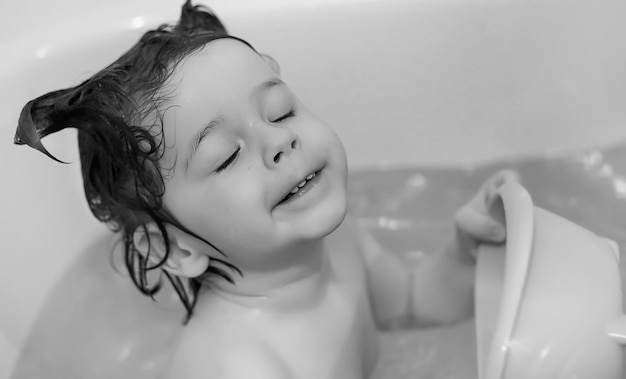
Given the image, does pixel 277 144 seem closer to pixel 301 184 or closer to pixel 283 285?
pixel 301 184

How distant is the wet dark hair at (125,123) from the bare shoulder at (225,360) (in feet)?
0.33

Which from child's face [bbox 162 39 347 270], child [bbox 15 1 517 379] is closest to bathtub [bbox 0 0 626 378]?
child [bbox 15 1 517 379]

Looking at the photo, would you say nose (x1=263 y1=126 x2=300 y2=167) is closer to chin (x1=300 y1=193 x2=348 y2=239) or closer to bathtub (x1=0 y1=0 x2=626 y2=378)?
chin (x1=300 y1=193 x2=348 y2=239)

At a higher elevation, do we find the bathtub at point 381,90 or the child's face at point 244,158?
the child's face at point 244,158

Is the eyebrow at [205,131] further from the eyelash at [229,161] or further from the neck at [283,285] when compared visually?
the neck at [283,285]

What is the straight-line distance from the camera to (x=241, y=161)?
27.7 inches

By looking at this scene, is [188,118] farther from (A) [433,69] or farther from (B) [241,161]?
(A) [433,69]

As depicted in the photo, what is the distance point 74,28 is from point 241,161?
1.70 ft

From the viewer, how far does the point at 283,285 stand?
2.62ft

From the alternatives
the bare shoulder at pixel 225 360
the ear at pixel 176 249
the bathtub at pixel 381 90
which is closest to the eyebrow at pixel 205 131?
the ear at pixel 176 249

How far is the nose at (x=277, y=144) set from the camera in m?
0.69

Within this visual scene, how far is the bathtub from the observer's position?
104 cm

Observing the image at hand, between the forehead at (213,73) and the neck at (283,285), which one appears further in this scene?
the neck at (283,285)

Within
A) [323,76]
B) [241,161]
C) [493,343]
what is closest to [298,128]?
[241,161]
